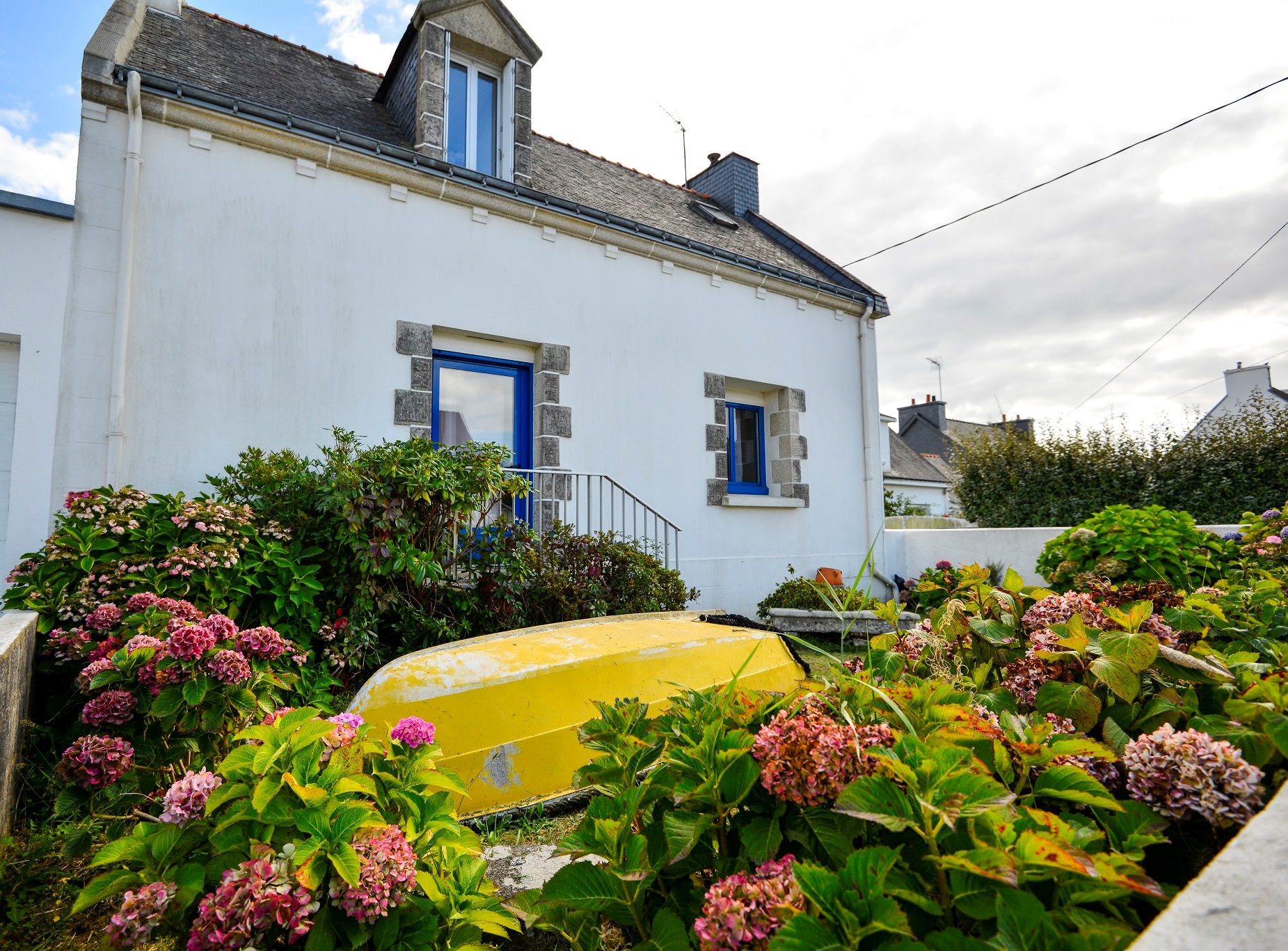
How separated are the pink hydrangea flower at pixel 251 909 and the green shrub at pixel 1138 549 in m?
4.44

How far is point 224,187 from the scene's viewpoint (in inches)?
195

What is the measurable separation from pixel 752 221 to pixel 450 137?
501cm

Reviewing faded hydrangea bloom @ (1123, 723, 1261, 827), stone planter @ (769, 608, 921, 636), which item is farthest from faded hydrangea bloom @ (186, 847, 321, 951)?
stone planter @ (769, 608, 921, 636)

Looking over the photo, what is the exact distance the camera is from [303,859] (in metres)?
1.17

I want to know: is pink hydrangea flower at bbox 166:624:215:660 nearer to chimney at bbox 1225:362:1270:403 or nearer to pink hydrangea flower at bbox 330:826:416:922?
pink hydrangea flower at bbox 330:826:416:922

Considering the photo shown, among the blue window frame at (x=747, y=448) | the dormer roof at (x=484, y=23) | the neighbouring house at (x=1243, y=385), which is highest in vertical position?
the dormer roof at (x=484, y=23)

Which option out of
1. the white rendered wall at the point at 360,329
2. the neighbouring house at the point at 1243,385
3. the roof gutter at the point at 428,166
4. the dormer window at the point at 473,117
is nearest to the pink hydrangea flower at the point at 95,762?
the white rendered wall at the point at 360,329

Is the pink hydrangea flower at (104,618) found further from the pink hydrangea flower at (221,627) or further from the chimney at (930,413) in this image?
the chimney at (930,413)

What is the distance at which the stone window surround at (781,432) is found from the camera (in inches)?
290

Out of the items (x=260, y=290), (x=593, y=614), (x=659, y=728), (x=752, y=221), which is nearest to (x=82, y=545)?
Answer: (x=260, y=290)

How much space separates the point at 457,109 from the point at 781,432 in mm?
4851

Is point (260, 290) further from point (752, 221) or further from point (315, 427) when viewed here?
point (752, 221)

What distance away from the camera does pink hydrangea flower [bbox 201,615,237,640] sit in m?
2.01

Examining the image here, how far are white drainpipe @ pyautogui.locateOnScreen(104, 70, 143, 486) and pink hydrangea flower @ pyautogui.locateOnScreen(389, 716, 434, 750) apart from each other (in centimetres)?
391
